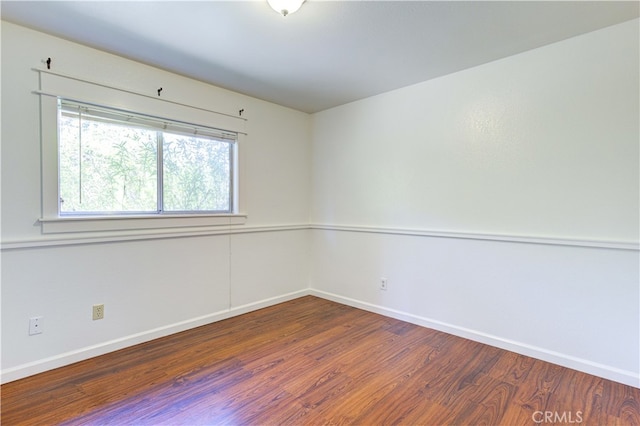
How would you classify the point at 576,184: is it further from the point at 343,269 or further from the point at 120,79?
the point at 120,79

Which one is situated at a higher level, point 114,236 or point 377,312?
point 114,236

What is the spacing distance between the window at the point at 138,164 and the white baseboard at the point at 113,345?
1006mm

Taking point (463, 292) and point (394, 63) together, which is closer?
point (394, 63)

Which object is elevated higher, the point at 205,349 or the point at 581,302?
the point at 581,302

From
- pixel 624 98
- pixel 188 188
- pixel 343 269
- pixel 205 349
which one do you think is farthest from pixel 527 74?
pixel 205 349

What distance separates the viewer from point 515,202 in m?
2.48

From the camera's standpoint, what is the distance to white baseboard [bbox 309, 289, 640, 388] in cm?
207

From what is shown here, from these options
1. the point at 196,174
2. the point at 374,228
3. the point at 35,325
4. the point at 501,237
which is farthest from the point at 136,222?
the point at 501,237

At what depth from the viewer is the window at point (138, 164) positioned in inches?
91.5

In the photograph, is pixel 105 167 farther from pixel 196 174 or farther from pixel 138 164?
pixel 196 174

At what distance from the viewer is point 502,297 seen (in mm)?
2553

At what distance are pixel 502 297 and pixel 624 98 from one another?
1589 mm

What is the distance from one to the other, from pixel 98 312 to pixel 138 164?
1.20m

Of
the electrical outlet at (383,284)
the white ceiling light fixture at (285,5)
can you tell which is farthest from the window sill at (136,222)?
the white ceiling light fixture at (285,5)
